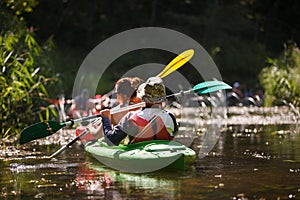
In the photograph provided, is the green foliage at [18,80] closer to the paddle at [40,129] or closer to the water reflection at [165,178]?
the water reflection at [165,178]

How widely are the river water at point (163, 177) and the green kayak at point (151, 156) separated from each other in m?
0.10

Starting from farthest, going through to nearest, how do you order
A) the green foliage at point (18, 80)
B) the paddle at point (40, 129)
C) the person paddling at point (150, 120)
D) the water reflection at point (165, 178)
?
the green foliage at point (18, 80), the paddle at point (40, 129), the person paddling at point (150, 120), the water reflection at point (165, 178)

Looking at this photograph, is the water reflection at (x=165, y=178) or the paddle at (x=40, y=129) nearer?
the water reflection at (x=165, y=178)

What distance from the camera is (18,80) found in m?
11.8

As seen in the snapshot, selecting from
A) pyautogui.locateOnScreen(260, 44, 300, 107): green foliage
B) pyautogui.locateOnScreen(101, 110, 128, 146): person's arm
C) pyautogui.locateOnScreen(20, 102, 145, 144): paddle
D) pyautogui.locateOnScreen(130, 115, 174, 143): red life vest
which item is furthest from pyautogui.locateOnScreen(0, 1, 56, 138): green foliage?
pyautogui.locateOnScreen(260, 44, 300, 107): green foliage

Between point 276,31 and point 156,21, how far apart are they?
5.90 m

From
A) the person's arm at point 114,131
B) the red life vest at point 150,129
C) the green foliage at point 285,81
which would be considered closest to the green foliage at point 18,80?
the person's arm at point 114,131

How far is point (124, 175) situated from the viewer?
25.5 feet

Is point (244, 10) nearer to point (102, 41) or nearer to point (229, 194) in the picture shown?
point (102, 41)

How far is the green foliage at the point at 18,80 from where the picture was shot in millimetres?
11336

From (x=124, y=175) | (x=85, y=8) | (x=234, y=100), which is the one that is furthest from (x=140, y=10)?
(x=124, y=175)

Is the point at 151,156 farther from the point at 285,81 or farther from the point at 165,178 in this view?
the point at 285,81

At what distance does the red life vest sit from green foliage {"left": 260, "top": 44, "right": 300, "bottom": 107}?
797 cm

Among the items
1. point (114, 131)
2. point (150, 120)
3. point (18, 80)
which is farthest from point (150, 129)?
point (18, 80)
